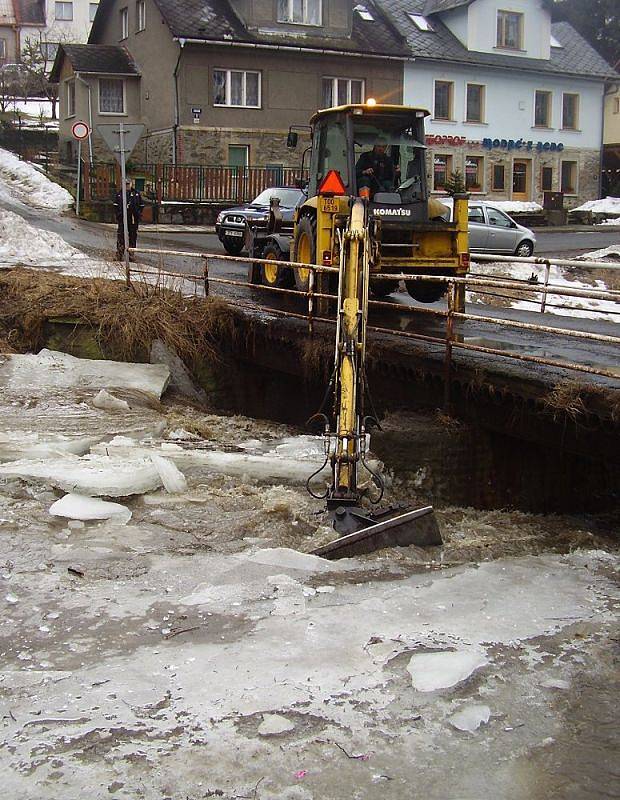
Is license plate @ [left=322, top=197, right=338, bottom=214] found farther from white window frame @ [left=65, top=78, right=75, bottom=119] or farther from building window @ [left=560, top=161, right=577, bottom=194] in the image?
building window @ [left=560, top=161, right=577, bottom=194]

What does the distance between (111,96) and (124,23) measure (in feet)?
10.9

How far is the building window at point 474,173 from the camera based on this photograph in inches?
1670

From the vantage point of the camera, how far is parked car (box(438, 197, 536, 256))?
2575 cm

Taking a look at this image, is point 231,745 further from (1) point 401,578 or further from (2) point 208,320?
(2) point 208,320

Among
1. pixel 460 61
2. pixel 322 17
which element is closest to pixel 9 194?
pixel 322 17

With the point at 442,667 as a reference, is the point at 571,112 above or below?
above

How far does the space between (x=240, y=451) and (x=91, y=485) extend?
86.4 inches

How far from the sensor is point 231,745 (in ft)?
15.1

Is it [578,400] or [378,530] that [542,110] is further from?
[378,530]

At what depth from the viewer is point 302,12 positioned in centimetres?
3781

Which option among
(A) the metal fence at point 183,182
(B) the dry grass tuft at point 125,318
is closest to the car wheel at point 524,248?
(A) the metal fence at point 183,182

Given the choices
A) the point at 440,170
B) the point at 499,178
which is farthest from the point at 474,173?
the point at 440,170

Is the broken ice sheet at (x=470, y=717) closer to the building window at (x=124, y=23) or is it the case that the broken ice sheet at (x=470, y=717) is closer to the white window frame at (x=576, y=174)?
the building window at (x=124, y=23)

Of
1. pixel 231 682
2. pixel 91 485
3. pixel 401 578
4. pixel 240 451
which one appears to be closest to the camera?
pixel 231 682
